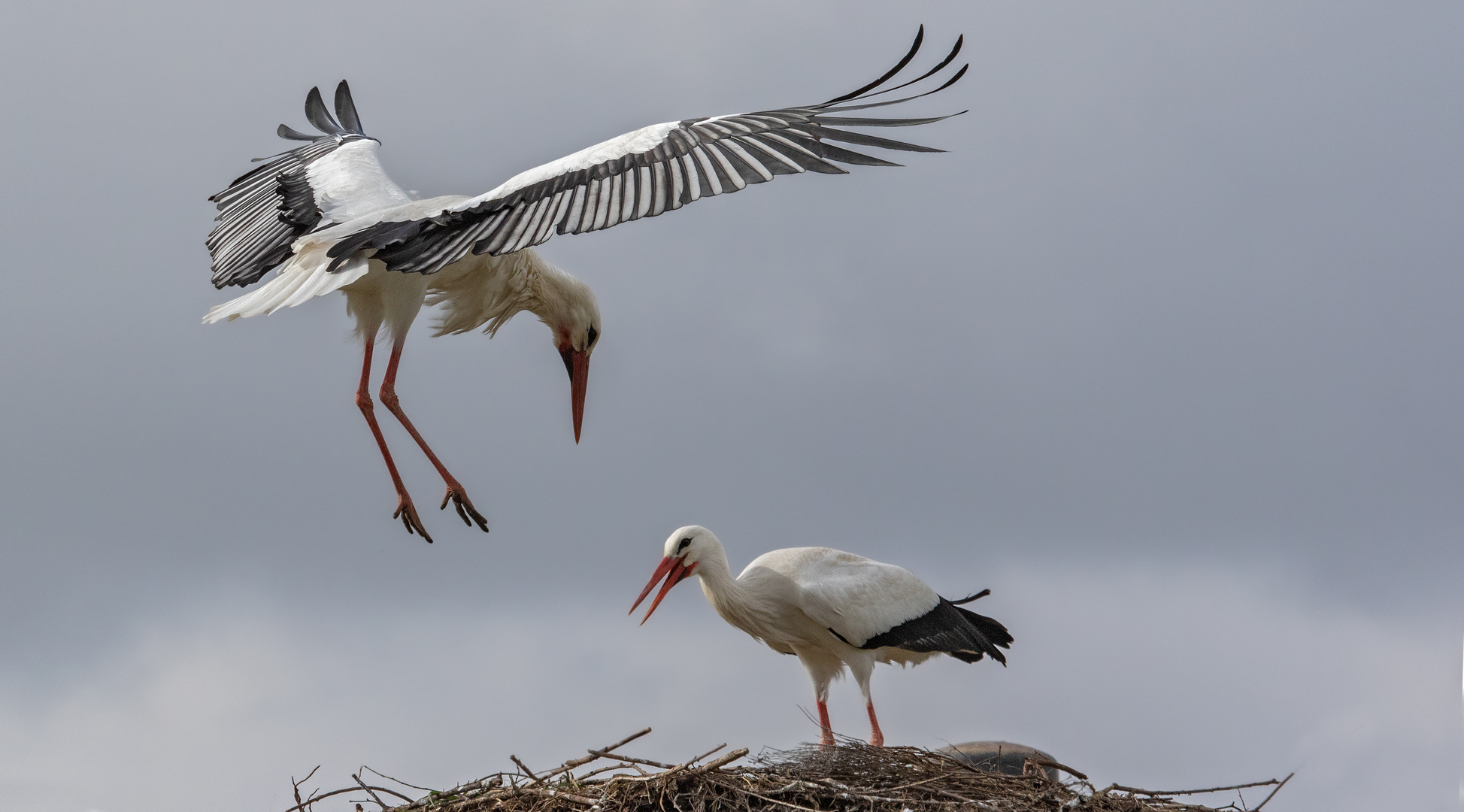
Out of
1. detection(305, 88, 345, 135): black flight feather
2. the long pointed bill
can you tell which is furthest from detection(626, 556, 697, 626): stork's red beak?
detection(305, 88, 345, 135): black flight feather

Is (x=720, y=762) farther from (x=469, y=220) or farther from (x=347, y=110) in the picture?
(x=347, y=110)

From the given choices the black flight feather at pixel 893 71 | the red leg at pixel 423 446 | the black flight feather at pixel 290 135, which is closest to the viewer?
the black flight feather at pixel 893 71

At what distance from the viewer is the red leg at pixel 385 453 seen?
6676 mm

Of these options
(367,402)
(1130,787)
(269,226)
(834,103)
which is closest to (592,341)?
(367,402)

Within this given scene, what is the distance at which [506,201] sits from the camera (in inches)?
218

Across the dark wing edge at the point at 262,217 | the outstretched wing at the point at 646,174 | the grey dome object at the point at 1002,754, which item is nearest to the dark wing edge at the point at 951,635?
the grey dome object at the point at 1002,754

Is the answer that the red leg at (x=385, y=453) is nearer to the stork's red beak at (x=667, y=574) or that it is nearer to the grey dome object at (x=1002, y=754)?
the stork's red beak at (x=667, y=574)

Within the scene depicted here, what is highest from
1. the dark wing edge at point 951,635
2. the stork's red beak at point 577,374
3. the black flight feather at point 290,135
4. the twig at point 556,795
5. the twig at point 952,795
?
the black flight feather at point 290,135

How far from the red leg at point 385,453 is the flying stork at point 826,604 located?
5.03ft

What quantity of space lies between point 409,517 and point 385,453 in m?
0.42

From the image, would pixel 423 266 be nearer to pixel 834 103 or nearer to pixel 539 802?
pixel 834 103

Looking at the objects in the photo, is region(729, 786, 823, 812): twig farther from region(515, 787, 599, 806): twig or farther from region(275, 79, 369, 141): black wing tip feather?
region(275, 79, 369, 141): black wing tip feather

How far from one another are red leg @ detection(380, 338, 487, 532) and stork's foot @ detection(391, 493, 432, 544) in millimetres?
140

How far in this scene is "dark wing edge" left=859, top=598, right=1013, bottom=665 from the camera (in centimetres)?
773
